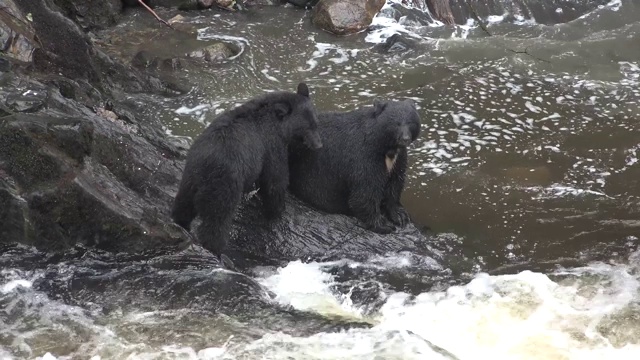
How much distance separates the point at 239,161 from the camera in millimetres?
6320

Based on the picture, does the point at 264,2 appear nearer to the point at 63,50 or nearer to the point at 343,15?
the point at 343,15

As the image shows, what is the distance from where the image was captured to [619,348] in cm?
591

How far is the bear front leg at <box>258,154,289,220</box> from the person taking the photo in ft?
22.5

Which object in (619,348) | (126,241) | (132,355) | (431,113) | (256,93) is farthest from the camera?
(256,93)

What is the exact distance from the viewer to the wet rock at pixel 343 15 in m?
13.8

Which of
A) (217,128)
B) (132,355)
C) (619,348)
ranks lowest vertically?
(619,348)

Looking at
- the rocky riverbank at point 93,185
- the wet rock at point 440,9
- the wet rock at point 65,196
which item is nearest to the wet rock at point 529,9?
A: the wet rock at point 440,9

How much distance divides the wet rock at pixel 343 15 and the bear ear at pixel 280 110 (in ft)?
23.2

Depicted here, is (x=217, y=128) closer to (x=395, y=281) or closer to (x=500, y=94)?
(x=395, y=281)

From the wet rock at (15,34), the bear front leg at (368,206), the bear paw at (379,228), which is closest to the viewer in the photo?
the bear front leg at (368,206)

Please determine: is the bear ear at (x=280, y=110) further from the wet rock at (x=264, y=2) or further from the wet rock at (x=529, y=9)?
the wet rock at (x=264, y=2)

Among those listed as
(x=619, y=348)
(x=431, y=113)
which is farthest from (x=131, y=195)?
(x=431, y=113)

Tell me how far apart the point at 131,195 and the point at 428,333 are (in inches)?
118

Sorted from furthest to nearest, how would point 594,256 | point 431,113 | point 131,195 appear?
point 431,113
point 594,256
point 131,195
